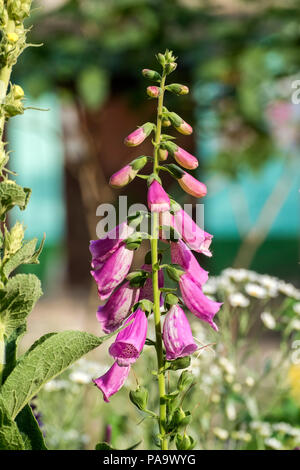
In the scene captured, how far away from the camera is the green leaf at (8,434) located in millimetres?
766

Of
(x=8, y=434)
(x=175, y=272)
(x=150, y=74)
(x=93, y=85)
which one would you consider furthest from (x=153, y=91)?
(x=93, y=85)

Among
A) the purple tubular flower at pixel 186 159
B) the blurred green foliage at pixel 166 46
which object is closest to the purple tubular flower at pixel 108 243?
the purple tubular flower at pixel 186 159

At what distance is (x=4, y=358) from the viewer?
2.82 ft

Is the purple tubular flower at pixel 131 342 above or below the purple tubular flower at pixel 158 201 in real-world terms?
below

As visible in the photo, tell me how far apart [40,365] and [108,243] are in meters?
0.20

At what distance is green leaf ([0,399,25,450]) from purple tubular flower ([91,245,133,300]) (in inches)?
8.0

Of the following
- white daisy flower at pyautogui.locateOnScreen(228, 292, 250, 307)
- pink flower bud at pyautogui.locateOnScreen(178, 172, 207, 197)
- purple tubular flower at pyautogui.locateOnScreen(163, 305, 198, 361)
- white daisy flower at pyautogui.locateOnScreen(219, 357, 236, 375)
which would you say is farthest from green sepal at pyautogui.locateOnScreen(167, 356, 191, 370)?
white daisy flower at pyautogui.locateOnScreen(228, 292, 250, 307)

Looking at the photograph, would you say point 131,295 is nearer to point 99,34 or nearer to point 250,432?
point 250,432

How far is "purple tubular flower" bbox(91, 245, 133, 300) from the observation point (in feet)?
2.93

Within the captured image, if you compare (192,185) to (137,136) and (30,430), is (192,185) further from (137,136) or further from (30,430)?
(30,430)

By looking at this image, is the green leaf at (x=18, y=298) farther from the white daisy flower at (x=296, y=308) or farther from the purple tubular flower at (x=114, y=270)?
the white daisy flower at (x=296, y=308)

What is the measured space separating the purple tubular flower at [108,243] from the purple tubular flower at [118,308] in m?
0.05

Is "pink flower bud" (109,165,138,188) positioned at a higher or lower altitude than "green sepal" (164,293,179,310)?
higher

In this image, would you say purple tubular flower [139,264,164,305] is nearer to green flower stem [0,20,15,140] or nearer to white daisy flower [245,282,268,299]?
green flower stem [0,20,15,140]
